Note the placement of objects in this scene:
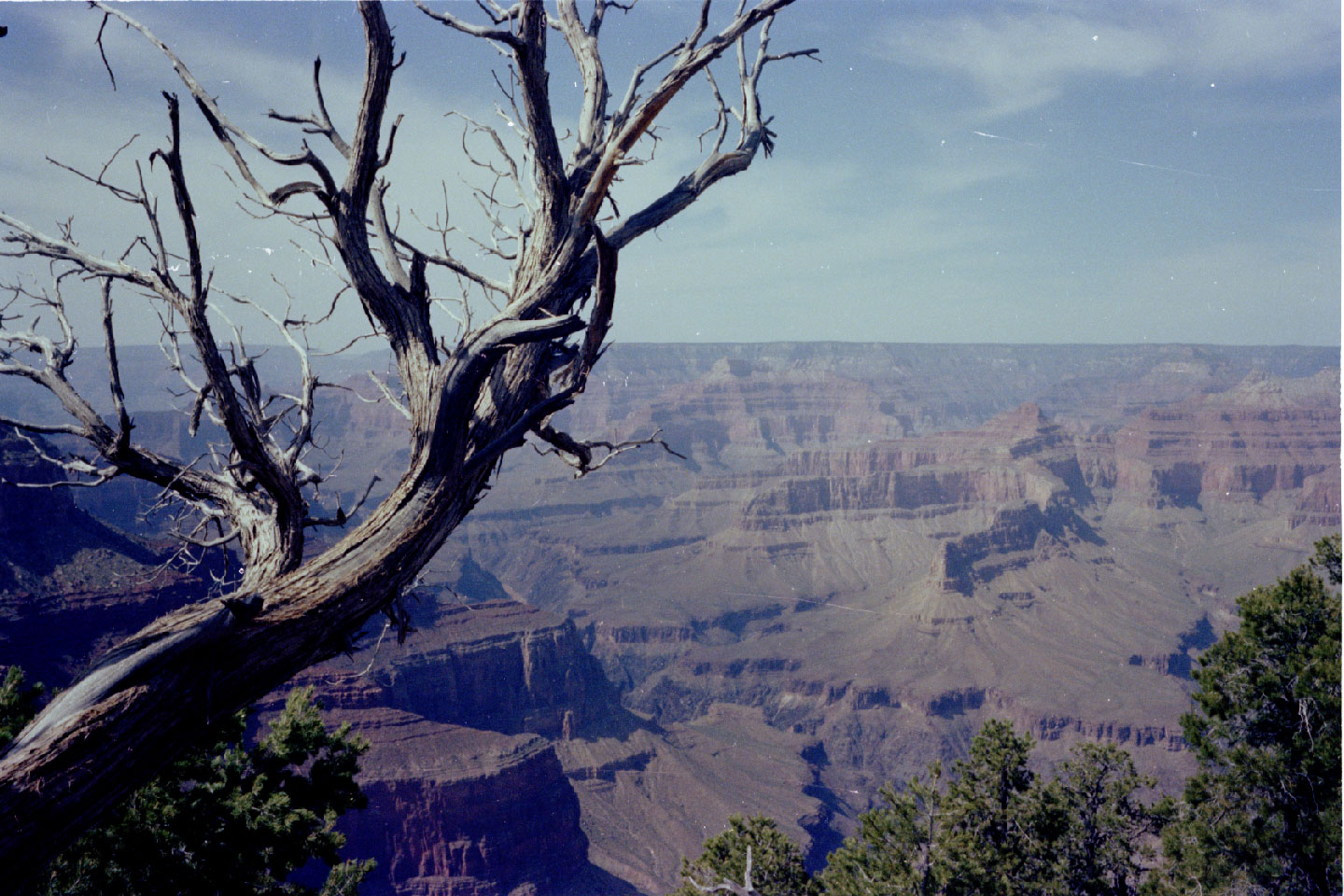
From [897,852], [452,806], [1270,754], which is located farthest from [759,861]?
[452,806]

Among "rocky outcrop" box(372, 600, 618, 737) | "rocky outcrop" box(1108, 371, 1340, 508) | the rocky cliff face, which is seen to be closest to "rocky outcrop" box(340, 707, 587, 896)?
the rocky cliff face

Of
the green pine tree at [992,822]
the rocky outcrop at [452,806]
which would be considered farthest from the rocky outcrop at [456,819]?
the green pine tree at [992,822]

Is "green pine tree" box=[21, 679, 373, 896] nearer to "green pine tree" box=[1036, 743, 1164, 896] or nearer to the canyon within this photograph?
the canyon

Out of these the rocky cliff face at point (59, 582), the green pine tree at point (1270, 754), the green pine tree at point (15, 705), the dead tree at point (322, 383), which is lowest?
the rocky cliff face at point (59, 582)

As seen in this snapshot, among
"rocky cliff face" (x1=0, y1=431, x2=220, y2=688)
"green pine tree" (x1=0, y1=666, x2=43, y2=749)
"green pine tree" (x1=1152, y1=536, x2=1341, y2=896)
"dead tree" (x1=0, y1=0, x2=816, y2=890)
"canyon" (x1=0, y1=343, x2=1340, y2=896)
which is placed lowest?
"canyon" (x1=0, y1=343, x2=1340, y2=896)

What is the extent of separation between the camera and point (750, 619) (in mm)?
130750

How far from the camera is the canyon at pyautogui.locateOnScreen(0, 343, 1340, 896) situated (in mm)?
53000

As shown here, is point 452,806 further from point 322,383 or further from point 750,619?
point 750,619

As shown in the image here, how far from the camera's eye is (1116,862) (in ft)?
49.1

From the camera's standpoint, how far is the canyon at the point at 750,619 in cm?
5300

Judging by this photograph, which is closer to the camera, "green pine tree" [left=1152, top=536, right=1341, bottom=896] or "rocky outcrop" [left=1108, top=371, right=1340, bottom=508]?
"green pine tree" [left=1152, top=536, right=1341, bottom=896]

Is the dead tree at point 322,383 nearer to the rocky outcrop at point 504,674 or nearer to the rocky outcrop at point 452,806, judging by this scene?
the rocky outcrop at point 452,806

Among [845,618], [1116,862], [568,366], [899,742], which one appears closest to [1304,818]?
[1116,862]

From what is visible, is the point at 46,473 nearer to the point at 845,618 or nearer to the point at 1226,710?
the point at 1226,710
